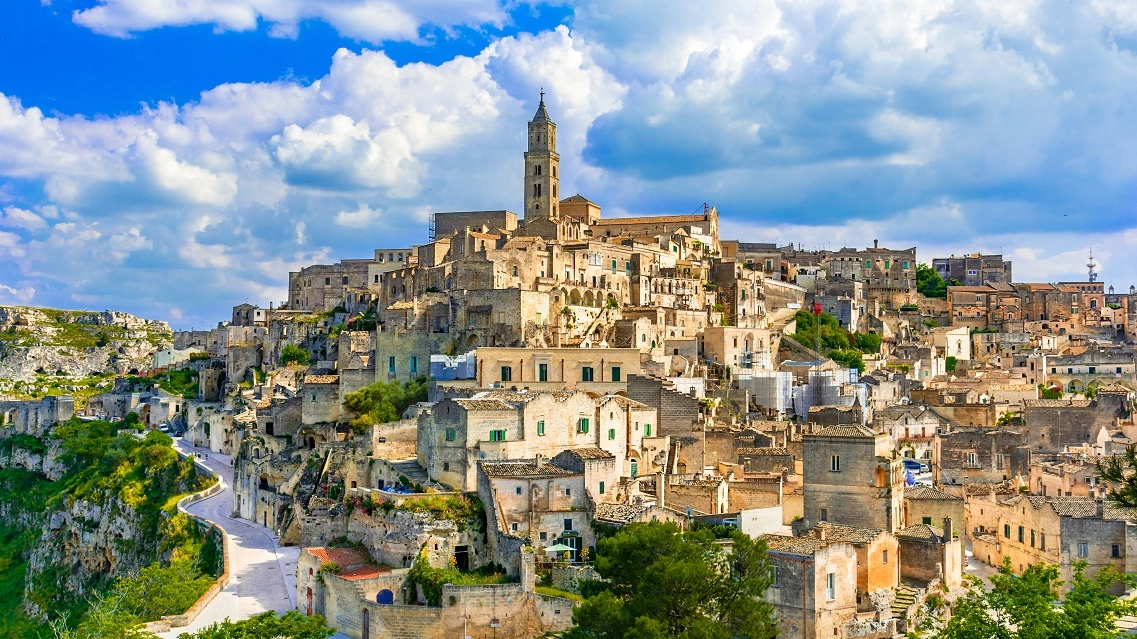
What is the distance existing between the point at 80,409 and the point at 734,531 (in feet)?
230

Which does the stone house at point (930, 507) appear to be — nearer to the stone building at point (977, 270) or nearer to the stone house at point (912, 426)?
the stone house at point (912, 426)

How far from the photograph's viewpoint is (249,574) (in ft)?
138

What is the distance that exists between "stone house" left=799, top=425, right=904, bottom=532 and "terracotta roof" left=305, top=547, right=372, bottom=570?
15.5 metres

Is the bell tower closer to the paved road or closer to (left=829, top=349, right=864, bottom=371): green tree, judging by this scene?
(left=829, top=349, right=864, bottom=371): green tree

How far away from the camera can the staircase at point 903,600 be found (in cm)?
3416

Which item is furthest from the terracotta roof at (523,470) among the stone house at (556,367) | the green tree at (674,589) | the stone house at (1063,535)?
the stone house at (1063,535)

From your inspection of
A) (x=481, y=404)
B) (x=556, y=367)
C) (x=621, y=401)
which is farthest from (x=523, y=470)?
(x=556, y=367)

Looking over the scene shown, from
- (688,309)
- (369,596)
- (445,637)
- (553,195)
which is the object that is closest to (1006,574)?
(445,637)

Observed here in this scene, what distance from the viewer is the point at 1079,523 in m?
38.3

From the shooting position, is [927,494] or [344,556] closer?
[344,556]

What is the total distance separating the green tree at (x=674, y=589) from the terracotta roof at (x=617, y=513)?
9.65 feet

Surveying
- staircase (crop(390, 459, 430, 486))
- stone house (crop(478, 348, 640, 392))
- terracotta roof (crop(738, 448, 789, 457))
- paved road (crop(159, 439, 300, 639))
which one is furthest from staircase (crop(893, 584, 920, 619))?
paved road (crop(159, 439, 300, 639))

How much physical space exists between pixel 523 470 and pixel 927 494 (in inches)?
636

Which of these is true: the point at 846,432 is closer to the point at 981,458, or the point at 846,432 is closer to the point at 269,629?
the point at 981,458
